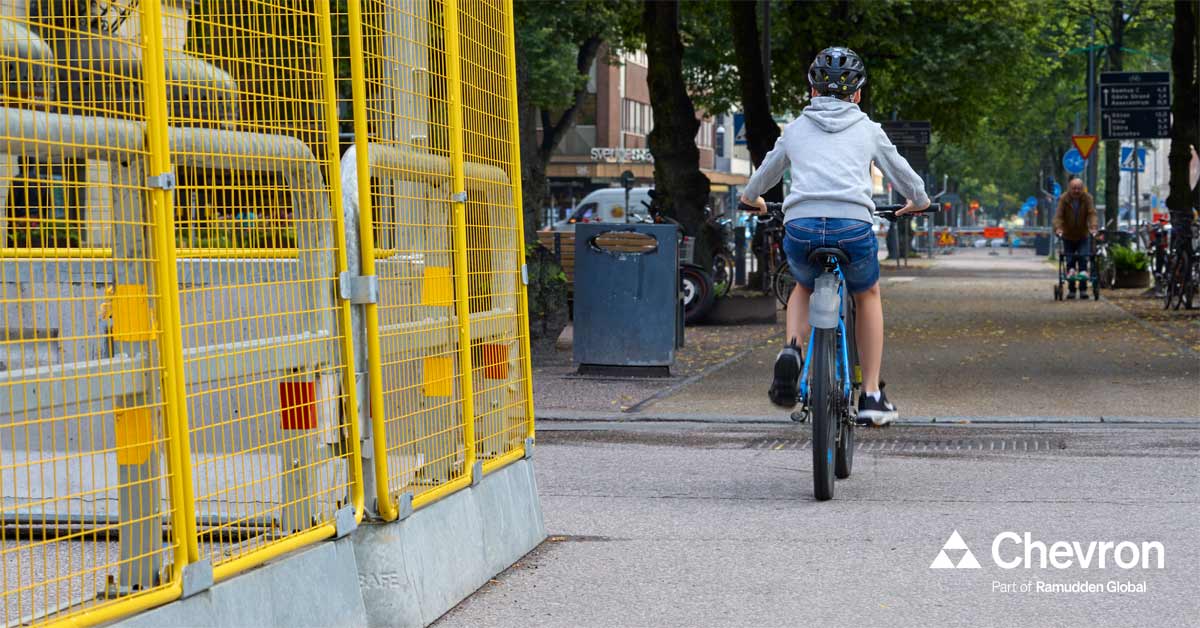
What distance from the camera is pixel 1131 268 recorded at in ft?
98.0

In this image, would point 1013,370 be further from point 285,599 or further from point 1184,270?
point 285,599

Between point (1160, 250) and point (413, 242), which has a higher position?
point (413, 242)

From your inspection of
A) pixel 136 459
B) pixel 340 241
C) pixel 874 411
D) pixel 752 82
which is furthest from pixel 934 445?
pixel 752 82

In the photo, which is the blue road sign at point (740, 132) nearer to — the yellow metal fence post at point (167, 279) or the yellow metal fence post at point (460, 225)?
the yellow metal fence post at point (460, 225)

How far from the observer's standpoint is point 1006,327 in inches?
762

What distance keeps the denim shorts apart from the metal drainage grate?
2.03 metres

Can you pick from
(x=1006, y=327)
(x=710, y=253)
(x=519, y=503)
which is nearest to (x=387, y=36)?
(x=519, y=503)

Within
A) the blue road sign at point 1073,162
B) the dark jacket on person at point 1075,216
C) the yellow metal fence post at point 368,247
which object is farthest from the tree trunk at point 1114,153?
the yellow metal fence post at point 368,247

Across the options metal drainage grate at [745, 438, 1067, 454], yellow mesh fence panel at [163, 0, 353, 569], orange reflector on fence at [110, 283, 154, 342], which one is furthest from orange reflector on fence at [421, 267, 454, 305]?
metal drainage grate at [745, 438, 1067, 454]

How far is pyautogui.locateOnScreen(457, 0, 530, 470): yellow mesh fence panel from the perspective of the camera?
6078mm

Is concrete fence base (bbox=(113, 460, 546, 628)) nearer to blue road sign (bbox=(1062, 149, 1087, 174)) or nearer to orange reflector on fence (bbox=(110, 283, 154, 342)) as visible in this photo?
orange reflector on fence (bbox=(110, 283, 154, 342))

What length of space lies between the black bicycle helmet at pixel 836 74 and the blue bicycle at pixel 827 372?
29.7 inches

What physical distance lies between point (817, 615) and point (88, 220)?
248 cm

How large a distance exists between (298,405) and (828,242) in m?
3.22
